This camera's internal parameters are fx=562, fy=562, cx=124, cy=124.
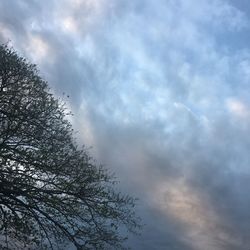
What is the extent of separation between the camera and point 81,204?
30.8 meters

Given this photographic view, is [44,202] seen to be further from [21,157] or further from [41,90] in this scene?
[41,90]

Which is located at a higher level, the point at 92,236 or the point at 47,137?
the point at 47,137

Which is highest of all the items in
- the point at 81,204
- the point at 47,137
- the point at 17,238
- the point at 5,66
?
the point at 5,66

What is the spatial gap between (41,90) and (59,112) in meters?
1.60

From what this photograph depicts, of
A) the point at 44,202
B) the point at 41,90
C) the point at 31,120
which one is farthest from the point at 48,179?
the point at 41,90

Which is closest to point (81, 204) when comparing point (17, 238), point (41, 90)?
point (17, 238)

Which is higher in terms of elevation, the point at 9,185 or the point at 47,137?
the point at 47,137

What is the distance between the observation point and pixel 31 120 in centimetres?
3012

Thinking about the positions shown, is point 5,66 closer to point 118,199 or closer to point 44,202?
point 44,202

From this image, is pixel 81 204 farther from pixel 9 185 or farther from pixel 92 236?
pixel 9 185

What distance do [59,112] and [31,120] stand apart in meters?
2.19

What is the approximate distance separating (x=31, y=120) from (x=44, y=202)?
4422mm

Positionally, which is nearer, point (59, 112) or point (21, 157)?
point (21, 157)

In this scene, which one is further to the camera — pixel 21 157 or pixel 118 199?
pixel 118 199
